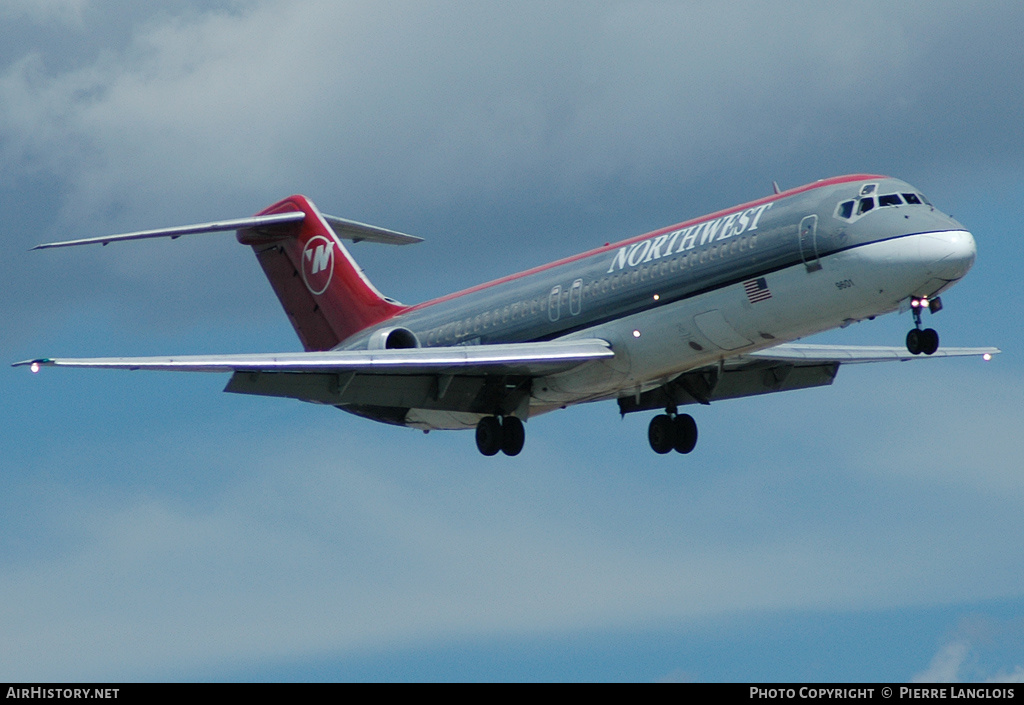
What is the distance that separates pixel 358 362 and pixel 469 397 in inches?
127

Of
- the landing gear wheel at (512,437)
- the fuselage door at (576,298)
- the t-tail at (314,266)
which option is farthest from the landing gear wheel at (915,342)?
the t-tail at (314,266)

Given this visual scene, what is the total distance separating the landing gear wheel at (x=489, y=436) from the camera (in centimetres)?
3453

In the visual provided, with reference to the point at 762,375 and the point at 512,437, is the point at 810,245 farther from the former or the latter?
the point at 512,437

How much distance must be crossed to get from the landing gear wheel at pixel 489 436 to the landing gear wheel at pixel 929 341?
9.55 metres

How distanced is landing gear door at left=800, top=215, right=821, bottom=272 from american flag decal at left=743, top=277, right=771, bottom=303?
34.9 inches

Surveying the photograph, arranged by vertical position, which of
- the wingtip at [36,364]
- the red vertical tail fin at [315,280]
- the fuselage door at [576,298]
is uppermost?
the red vertical tail fin at [315,280]

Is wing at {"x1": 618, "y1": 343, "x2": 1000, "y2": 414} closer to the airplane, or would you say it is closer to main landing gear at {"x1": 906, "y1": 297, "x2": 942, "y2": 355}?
the airplane

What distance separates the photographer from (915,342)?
96.1 ft

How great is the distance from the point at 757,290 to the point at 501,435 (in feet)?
23.2

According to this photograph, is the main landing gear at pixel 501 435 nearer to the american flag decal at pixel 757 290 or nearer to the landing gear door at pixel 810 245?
the american flag decal at pixel 757 290

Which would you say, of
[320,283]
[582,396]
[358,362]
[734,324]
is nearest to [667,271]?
[734,324]

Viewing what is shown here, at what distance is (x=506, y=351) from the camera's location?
3297 centimetres

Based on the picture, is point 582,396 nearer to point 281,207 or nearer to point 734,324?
point 734,324

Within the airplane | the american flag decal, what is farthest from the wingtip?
the american flag decal
